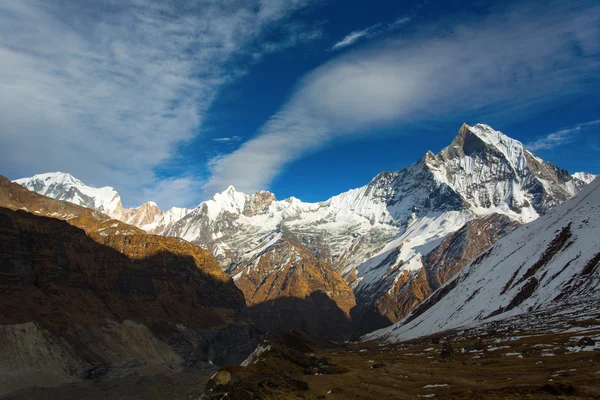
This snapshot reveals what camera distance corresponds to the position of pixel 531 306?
137375 mm

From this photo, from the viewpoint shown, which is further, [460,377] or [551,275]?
[551,275]

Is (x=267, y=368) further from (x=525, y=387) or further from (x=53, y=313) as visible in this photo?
(x=53, y=313)

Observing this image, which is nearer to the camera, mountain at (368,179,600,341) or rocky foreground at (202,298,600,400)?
rocky foreground at (202,298,600,400)

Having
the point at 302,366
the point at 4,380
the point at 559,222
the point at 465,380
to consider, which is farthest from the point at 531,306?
the point at 4,380

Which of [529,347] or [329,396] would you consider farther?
[529,347]

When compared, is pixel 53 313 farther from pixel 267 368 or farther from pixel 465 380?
pixel 465 380

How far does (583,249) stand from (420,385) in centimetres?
12038

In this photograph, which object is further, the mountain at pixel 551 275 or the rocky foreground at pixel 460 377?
the mountain at pixel 551 275

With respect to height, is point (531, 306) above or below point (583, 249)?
below

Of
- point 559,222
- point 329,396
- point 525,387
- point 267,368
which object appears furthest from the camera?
point 559,222

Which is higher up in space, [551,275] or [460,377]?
[551,275]

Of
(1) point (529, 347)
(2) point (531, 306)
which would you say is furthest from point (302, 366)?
(2) point (531, 306)

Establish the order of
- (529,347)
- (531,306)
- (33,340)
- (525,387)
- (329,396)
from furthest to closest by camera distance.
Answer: (33,340)
(531,306)
(529,347)
(329,396)
(525,387)

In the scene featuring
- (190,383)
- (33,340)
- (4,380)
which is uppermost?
(33,340)
